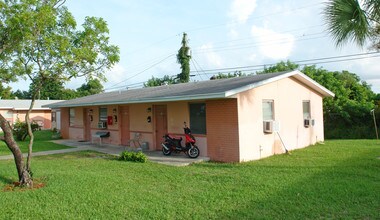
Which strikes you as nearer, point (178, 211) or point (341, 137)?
point (178, 211)

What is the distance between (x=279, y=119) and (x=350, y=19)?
5522 millimetres

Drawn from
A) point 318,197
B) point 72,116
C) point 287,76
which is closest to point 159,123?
point 287,76

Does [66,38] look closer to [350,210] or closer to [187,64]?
[350,210]

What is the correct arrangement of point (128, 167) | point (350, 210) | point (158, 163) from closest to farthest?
1. point (350, 210)
2. point (128, 167)
3. point (158, 163)

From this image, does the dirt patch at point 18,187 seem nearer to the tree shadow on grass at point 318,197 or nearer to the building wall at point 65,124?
the tree shadow on grass at point 318,197

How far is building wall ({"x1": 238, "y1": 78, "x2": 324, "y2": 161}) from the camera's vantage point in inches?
440

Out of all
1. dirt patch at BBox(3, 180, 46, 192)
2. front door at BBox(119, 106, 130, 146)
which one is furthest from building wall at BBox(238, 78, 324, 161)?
front door at BBox(119, 106, 130, 146)

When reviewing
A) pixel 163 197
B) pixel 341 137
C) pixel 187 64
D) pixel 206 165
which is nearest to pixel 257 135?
pixel 206 165

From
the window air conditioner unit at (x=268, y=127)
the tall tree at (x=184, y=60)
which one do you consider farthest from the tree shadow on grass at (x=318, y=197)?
the tall tree at (x=184, y=60)

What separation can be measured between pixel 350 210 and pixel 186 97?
682 centimetres

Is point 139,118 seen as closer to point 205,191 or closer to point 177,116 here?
point 177,116

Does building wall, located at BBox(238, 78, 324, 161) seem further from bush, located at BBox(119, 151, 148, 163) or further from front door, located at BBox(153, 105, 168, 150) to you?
front door, located at BBox(153, 105, 168, 150)

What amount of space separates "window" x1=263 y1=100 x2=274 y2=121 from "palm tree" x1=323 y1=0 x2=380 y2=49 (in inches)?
174

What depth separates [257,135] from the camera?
38.2 feet
